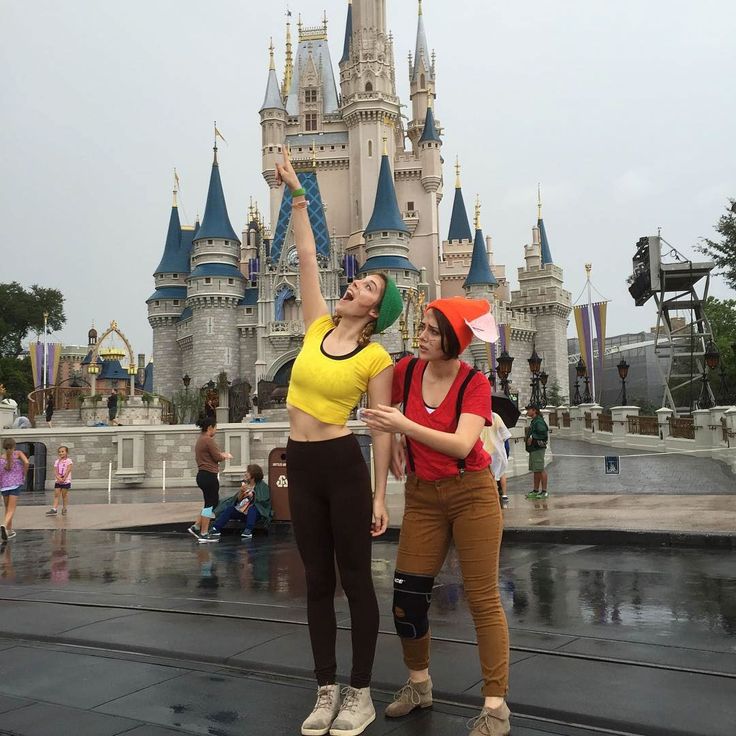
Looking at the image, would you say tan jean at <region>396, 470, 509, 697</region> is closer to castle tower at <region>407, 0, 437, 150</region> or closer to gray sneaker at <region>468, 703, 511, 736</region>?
gray sneaker at <region>468, 703, 511, 736</region>

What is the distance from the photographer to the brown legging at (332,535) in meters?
2.97

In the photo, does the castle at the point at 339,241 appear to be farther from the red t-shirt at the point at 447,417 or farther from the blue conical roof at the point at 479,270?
the red t-shirt at the point at 447,417

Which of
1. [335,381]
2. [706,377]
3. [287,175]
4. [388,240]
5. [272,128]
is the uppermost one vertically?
[272,128]

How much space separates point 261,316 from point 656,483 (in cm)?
3903

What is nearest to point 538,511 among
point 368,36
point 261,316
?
point 261,316

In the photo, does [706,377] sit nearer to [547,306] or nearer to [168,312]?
[547,306]

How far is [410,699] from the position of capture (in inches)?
117

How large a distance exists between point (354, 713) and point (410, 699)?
0.25 m

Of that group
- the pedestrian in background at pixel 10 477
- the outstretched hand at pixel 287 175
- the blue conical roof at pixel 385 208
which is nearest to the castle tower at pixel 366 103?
the blue conical roof at pixel 385 208

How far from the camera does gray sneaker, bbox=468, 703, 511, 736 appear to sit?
105 inches

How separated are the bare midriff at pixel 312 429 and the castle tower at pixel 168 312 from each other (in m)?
52.9

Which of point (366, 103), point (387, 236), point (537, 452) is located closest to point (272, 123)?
point (366, 103)

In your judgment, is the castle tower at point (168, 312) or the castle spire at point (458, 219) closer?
the castle tower at point (168, 312)

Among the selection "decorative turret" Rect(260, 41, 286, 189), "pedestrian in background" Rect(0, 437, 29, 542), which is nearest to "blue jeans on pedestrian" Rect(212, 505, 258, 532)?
"pedestrian in background" Rect(0, 437, 29, 542)
